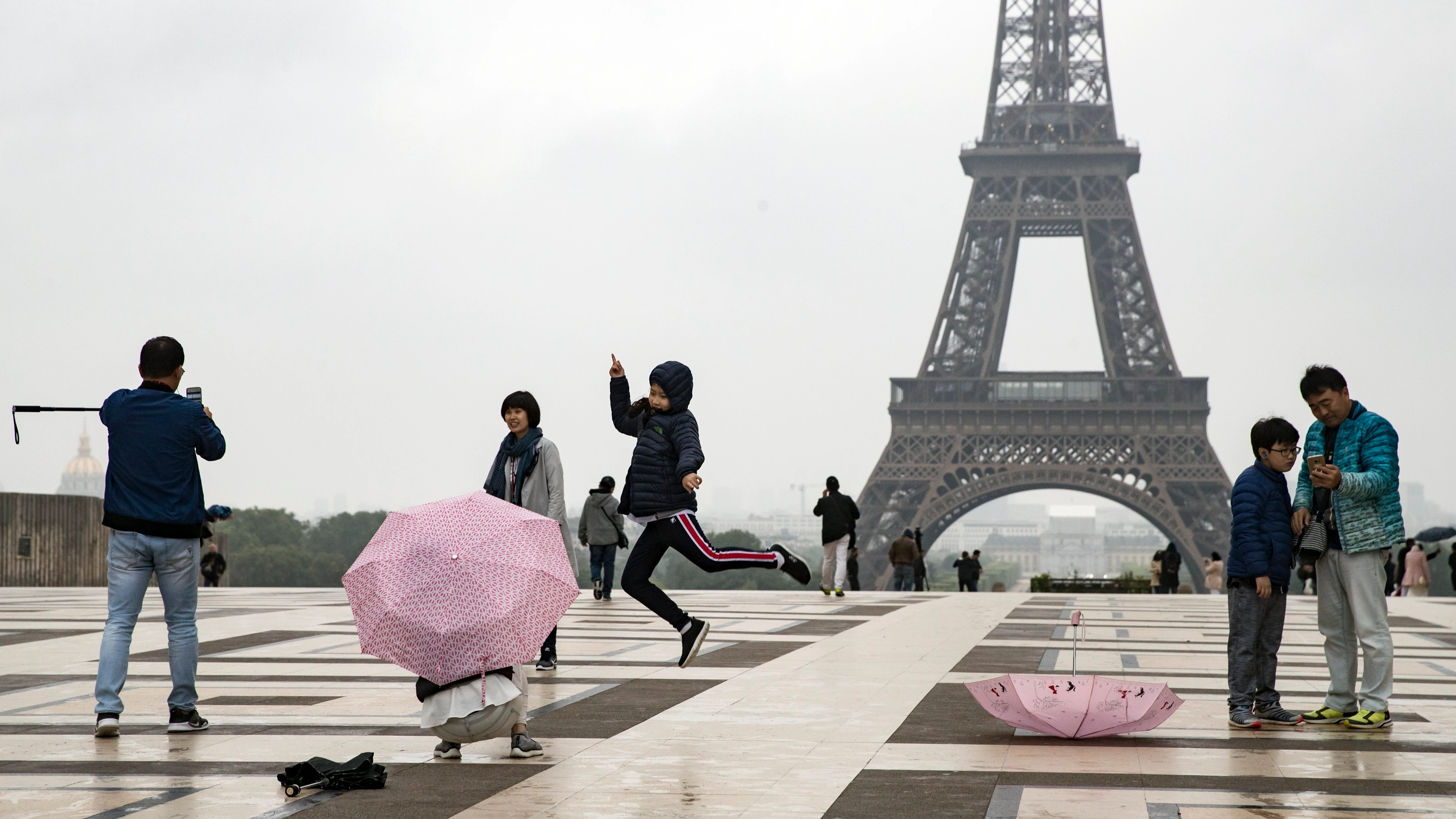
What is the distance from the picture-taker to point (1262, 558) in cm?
656

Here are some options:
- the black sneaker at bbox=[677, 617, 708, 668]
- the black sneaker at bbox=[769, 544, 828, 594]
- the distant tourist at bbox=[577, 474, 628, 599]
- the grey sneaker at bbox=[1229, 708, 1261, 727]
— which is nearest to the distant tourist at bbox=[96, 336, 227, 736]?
the black sneaker at bbox=[677, 617, 708, 668]

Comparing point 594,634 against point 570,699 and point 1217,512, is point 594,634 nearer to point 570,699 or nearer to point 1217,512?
point 570,699

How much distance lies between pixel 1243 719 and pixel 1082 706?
2.98 ft

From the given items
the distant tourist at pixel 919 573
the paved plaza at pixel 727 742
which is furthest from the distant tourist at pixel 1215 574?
the paved plaza at pixel 727 742

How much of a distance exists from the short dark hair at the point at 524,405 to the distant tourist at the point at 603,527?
25.5 ft

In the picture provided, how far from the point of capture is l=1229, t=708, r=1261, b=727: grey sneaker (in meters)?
6.32

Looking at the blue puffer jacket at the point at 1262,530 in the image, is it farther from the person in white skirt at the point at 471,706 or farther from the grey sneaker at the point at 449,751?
the grey sneaker at the point at 449,751

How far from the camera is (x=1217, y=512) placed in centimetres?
4975

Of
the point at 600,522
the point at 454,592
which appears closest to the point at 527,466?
the point at 454,592

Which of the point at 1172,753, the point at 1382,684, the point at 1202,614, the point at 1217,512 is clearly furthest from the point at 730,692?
the point at 1217,512

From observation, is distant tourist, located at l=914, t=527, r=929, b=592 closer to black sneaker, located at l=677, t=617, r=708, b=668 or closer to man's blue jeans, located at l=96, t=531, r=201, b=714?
black sneaker, located at l=677, t=617, r=708, b=668

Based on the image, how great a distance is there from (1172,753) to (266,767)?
3512 millimetres

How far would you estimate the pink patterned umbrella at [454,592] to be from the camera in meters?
5.19

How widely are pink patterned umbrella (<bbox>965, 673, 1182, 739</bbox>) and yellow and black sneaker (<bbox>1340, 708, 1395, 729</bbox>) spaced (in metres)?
0.90
